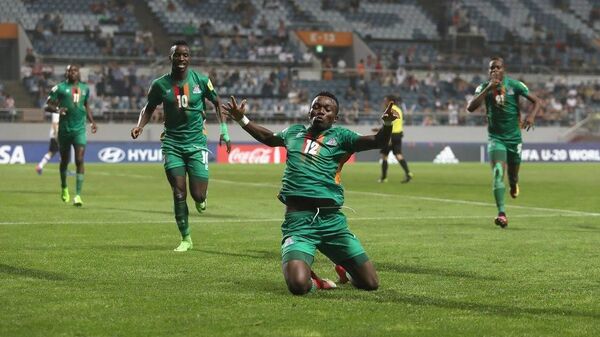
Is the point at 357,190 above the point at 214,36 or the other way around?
the other way around

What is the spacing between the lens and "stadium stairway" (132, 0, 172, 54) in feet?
178

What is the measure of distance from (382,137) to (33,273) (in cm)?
350

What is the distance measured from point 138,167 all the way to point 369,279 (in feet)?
105

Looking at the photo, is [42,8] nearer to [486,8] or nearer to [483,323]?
[486,8]

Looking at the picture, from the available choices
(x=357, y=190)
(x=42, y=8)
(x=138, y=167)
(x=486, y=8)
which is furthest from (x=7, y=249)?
(x=486, y=8)

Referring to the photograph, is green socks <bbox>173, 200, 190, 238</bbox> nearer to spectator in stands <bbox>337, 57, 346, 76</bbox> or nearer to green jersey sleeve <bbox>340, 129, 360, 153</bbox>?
green jersey sleeve <bbox>340, 129, 360, 153</bbox>

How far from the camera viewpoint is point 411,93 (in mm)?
54906

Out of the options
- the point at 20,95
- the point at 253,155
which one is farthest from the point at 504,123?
the point at 20,95

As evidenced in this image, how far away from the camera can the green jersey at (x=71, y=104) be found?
20.2 meters

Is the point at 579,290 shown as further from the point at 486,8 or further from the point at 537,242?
the point at 486,8

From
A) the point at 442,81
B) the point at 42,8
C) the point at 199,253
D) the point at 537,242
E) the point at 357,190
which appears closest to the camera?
the point at 199,253

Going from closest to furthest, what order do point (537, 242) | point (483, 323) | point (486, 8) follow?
point (483, 323), point (537, 242), point (486, 8)

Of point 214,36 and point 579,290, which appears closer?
point 579,290

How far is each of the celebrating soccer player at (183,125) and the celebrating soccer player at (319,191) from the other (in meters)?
3.28
